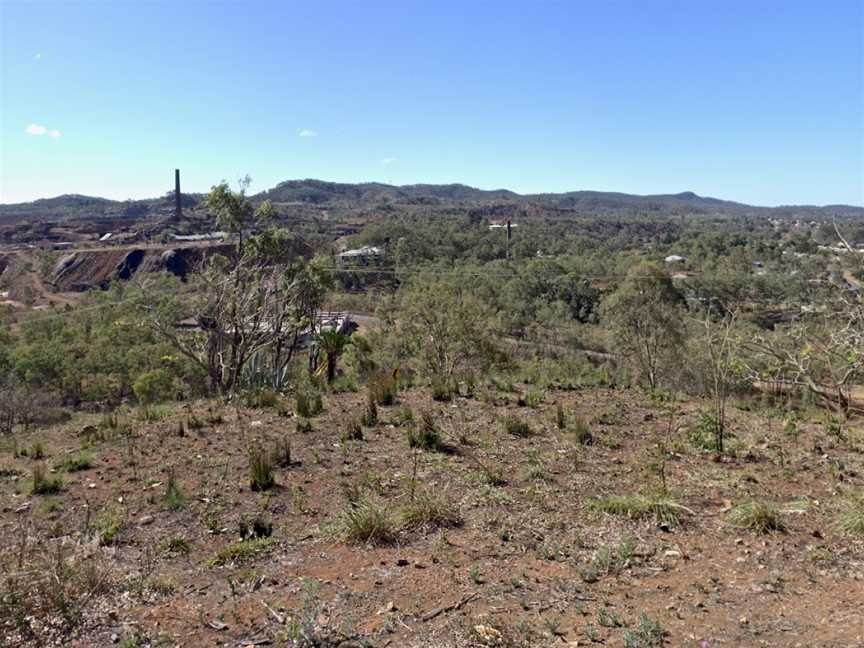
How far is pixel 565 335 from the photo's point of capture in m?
33.9

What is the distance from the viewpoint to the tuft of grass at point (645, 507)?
4824mm

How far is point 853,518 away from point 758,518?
70 centimetres

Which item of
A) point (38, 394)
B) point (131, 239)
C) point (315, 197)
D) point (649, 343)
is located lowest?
point (38, 394)

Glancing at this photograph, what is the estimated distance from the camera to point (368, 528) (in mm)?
4527

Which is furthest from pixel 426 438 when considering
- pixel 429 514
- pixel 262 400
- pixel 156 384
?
pixel 156 384

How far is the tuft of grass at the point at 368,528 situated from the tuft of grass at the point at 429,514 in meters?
0.17

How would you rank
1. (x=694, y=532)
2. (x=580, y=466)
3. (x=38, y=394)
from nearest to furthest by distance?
(x=694, y=532) < (x=580, y=466) < (x=38, y=394)

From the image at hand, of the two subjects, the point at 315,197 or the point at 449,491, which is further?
the point at 315,197

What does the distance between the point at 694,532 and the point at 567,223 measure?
362 ft

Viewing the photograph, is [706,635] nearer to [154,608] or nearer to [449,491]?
[449,491]

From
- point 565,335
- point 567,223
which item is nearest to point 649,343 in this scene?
point 565,335

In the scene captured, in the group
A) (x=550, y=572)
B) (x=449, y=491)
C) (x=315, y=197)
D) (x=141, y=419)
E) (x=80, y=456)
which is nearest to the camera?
(x=550, y=572)

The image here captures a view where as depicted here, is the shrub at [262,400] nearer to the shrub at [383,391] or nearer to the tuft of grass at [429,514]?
the shrub at [383,391]

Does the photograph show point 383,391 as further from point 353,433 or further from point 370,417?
point 353,433
